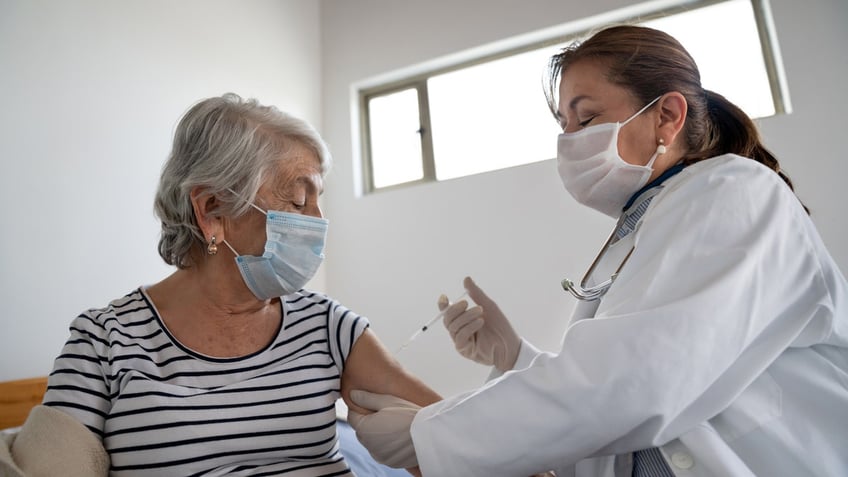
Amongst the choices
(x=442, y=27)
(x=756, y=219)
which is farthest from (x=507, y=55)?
(x=756, y=219)

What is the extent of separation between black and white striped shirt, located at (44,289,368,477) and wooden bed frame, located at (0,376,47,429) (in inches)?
20.7

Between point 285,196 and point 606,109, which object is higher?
point 606,109

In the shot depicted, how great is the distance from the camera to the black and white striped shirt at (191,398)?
1052 mm

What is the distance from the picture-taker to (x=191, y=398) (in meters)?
1.10

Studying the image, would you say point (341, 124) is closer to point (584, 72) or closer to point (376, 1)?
point (376, 1)

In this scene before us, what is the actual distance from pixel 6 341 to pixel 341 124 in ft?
6.79

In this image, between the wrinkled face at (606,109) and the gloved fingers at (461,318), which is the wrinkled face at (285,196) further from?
the wrinkled face at (606,109)

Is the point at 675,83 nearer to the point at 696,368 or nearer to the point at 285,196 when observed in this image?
the point at 696,368

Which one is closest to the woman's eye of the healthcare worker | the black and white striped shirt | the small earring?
the healthcare worker

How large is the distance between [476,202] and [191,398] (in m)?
1.91

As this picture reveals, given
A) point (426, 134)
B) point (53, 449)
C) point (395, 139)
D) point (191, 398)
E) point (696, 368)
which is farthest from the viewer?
point (395, 139)

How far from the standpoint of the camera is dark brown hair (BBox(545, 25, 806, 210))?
1159mm

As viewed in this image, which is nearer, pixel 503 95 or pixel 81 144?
pixel 81 144

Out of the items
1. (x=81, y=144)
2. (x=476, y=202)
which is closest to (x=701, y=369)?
(x=81, y=144)
